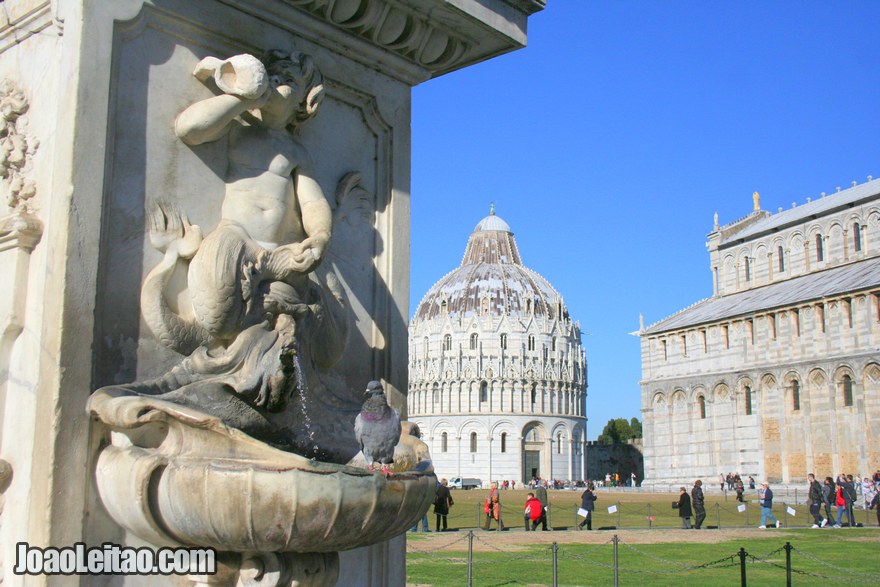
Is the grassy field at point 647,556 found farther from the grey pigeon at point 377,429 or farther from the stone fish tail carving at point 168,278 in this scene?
the stone fish tail carving at point 168,278

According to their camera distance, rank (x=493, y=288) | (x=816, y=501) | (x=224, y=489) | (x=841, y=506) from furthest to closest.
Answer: (x=493, y=288)
(x=841, y=506)
(x=816, y=501)
(x=224, y=489)

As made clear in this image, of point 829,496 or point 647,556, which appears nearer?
point 647,556

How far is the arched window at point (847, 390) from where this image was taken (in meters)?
55.8

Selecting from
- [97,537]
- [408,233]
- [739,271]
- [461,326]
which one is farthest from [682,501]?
[461,326]

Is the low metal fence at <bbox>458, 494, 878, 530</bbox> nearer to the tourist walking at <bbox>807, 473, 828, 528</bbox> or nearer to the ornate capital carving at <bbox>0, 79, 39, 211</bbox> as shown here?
the tourist walking at <bbox>807, 473, 828, 528</bbox>

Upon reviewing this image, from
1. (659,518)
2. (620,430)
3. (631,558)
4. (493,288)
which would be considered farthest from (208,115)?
(620,430)

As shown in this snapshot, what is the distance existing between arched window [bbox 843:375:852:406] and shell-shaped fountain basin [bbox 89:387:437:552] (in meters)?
57.5

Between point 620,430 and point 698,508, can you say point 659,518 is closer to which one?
point 698,508

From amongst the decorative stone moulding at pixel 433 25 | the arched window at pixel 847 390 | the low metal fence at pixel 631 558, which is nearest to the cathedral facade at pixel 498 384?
the arched window at pixel 847 390

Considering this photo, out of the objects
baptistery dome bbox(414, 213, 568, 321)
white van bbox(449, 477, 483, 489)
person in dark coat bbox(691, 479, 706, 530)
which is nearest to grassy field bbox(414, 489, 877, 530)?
person in dark coat bbox(691, 479, 706, 530)

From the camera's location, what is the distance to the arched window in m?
55.8

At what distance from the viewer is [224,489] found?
138 inches

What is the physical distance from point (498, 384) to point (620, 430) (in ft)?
99.6

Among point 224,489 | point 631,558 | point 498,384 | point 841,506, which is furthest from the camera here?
point 498,384
